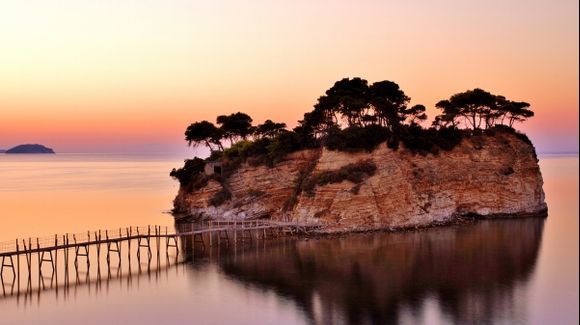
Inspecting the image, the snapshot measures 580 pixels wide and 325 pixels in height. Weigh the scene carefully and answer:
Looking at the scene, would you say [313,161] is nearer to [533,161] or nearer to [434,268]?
[434,268]

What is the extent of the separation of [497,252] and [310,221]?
50.0ft

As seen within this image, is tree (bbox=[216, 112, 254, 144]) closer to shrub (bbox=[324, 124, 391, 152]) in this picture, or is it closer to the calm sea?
shrub (bbox=[324, 124, 391, 152])

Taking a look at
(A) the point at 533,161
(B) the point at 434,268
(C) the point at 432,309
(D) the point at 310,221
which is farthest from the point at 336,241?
(A) the point at 533,161

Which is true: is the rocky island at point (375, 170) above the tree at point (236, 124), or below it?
below

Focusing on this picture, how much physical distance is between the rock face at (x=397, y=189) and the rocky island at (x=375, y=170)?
0.33 feet

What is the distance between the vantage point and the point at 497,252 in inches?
1609

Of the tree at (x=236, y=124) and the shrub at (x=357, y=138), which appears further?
the tree at (x=236, y=124)

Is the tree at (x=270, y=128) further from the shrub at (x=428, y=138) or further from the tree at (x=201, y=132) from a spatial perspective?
the shrub at (x=428, y=138)

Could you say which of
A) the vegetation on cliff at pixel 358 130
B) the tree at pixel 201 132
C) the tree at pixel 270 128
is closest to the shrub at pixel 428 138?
the vegetation on cliff at pixel 358 130

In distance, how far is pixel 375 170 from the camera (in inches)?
1946

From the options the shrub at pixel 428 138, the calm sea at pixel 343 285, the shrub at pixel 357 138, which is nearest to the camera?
the calm sea at pixel 343 285

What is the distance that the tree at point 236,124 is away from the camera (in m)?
67.4

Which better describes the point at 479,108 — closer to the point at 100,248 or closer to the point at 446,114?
the point at 446,114

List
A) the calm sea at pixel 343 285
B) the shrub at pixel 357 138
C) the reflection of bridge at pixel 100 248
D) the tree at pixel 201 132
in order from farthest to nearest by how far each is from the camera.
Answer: the tree at pixel 201 132
the shrub at pixel 357 138
the reflection of bridge at pixel 100 248
the calm sea at pixel 343 285
